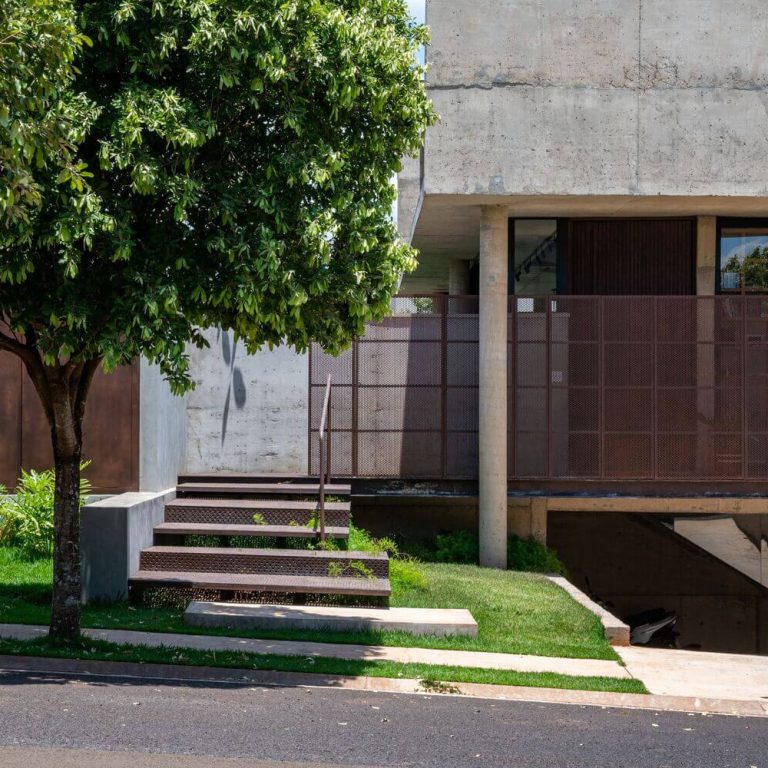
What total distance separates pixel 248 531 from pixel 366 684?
430 cm

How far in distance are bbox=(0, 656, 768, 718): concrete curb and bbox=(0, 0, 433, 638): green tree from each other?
0.70 meters

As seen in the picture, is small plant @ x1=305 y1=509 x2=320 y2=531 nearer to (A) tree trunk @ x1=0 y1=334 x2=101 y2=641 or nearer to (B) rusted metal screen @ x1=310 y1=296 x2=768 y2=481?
(B) rusted metal screen @ x1=310 y1=296 x2=768 y2=481

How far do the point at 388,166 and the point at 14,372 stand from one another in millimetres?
6805

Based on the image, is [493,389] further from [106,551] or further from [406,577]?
[106,551]

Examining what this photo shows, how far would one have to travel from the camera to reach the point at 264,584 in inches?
436

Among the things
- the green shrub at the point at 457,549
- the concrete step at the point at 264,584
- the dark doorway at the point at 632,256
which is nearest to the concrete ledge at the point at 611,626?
the concrete step at the point at 264,584

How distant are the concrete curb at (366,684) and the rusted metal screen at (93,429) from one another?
497 cm

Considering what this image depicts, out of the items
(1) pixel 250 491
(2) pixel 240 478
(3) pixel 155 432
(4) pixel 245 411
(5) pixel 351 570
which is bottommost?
(5) pixel 351 570

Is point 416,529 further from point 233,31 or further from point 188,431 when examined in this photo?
point 233,31

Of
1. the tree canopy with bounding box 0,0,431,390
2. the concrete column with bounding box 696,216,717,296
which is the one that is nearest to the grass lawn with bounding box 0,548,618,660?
the tree canopy with bounding box 0,0,431,390

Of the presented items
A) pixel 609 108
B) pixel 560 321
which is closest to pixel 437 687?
pixel 560 321

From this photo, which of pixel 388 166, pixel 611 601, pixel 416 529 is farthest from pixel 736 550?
pixel 388 166

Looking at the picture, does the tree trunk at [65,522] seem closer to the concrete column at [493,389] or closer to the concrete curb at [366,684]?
the concrete curb at [366,684]

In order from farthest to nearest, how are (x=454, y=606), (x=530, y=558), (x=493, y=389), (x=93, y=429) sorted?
(x=530, y=558), (x=493, y=389), (x=93, y=429), (x=454, y=606)
